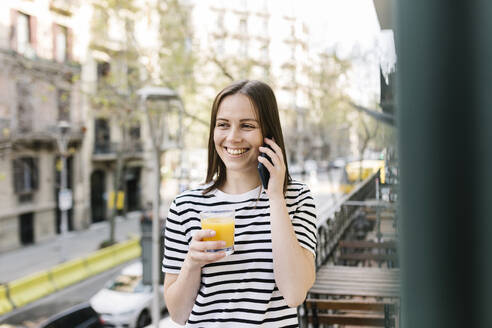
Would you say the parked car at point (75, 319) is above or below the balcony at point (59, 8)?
below

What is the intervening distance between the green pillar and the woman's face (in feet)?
3.16

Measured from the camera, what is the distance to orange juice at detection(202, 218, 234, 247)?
120cm

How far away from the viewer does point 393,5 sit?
346mm

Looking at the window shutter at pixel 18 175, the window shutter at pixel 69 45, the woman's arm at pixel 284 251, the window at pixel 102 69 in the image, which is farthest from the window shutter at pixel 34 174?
the woman's arm at pixel 284 251

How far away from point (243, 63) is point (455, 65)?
8296mm

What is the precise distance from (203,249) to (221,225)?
0.09 m

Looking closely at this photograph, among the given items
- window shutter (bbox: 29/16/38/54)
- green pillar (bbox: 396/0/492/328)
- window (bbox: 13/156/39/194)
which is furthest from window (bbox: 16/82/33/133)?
green pillar (bbox: 396/0/492/328)

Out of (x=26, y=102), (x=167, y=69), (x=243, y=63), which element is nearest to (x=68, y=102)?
(x=26, y=102)

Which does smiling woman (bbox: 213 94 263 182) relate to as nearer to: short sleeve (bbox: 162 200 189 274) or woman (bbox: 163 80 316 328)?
woman (bbox: 163 80 316 328)

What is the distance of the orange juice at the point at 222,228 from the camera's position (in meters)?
1.20

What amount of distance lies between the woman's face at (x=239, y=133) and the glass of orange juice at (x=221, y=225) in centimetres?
13

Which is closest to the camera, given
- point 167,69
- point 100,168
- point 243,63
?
point 243,63

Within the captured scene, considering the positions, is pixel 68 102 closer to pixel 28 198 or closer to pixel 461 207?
pixel 28 198

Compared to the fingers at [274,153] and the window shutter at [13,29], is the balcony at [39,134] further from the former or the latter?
the fingers at [274,153]
